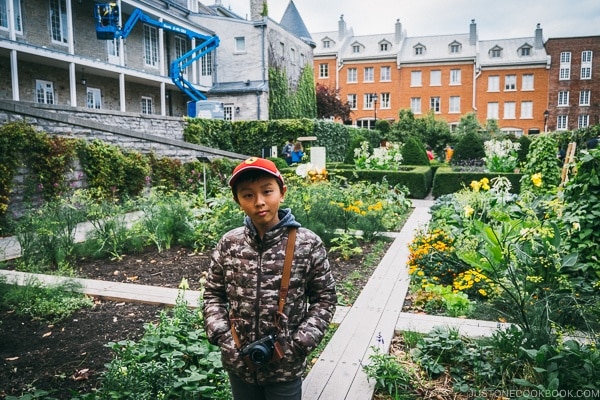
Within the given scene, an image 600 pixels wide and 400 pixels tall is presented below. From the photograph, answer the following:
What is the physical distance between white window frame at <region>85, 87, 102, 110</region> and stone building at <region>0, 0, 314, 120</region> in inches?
1.8

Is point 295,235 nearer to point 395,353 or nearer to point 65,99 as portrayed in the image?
point 395,353

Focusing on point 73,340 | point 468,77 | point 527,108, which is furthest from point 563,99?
point 73,340

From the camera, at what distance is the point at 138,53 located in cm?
2344

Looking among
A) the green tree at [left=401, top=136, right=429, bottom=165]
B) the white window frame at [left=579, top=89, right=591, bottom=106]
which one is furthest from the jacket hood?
the white window frame at [left=579, top=89, right=591, bottom=106]

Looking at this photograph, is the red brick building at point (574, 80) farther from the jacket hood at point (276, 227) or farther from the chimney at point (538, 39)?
the jacket hood at point (276, 227)

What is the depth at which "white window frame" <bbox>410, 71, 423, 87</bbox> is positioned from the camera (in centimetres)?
4628

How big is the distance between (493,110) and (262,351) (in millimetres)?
48168

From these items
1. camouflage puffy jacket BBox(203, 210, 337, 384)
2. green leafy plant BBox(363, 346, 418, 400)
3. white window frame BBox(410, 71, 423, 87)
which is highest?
white window frame BBox(410, 71, 423, 87)

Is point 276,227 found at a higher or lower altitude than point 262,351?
higher

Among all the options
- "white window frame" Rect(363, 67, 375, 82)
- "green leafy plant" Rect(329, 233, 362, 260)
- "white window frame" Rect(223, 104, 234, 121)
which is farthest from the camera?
"white window frame" Rect(363, 67, 375, 82)

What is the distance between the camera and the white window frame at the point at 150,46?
24.0 meters

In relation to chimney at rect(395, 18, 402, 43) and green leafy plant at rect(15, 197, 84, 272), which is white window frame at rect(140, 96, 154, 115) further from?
chimney at rect(395, 18, 402, 43)

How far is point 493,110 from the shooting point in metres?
44.9

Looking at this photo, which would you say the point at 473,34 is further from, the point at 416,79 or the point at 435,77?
the point at 416,79
